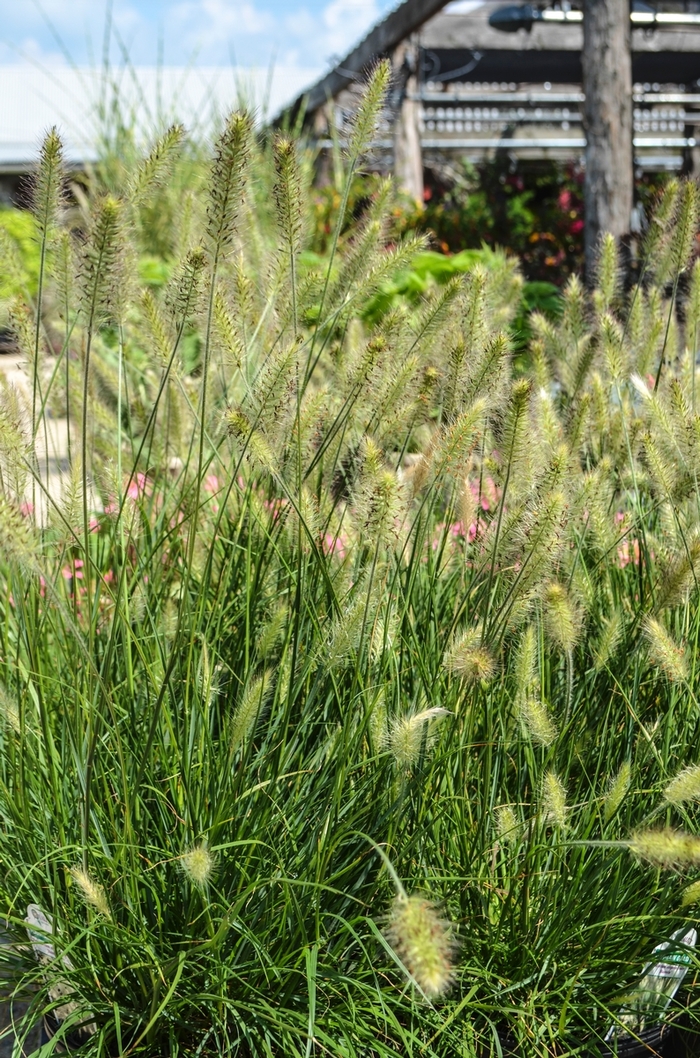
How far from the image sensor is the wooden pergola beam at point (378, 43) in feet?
25.6

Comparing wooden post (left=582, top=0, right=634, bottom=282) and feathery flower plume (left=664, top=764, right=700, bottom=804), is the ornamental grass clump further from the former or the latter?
wooden post (left=582, top=0, right=634, bottom=282)

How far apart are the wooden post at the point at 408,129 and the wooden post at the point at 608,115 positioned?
3068 millimetres

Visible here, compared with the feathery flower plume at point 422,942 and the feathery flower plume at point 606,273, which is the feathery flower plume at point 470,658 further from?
the feathery flower plume at point 606,273

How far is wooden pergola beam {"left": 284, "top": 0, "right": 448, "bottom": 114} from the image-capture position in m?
7.79

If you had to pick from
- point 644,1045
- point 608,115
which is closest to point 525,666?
point 644,1045

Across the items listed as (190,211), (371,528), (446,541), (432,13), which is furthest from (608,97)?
(371,528)

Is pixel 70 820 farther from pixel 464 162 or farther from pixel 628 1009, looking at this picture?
pixel 464 162

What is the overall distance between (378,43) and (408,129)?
0.71 metres

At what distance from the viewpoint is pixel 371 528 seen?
140cm

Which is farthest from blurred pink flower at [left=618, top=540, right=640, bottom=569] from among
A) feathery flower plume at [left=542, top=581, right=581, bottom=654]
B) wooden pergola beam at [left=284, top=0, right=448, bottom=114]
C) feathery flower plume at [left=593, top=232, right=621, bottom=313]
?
wooden pergola beam at [left=284, top=0, right=448, bottom=114]

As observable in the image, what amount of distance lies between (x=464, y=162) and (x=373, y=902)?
10376 mm

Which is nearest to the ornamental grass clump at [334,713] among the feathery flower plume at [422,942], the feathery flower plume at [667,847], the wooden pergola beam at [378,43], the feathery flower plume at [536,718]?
the feathery flower plume at [536,718]

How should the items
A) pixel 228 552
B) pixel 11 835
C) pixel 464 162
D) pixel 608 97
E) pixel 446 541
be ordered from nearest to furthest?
pixel 11 835
pixel 446 541
pixel 228 552
pixel 608 97
pixel 464 162

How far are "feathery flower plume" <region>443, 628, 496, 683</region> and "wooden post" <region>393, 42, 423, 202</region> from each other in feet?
25.8
